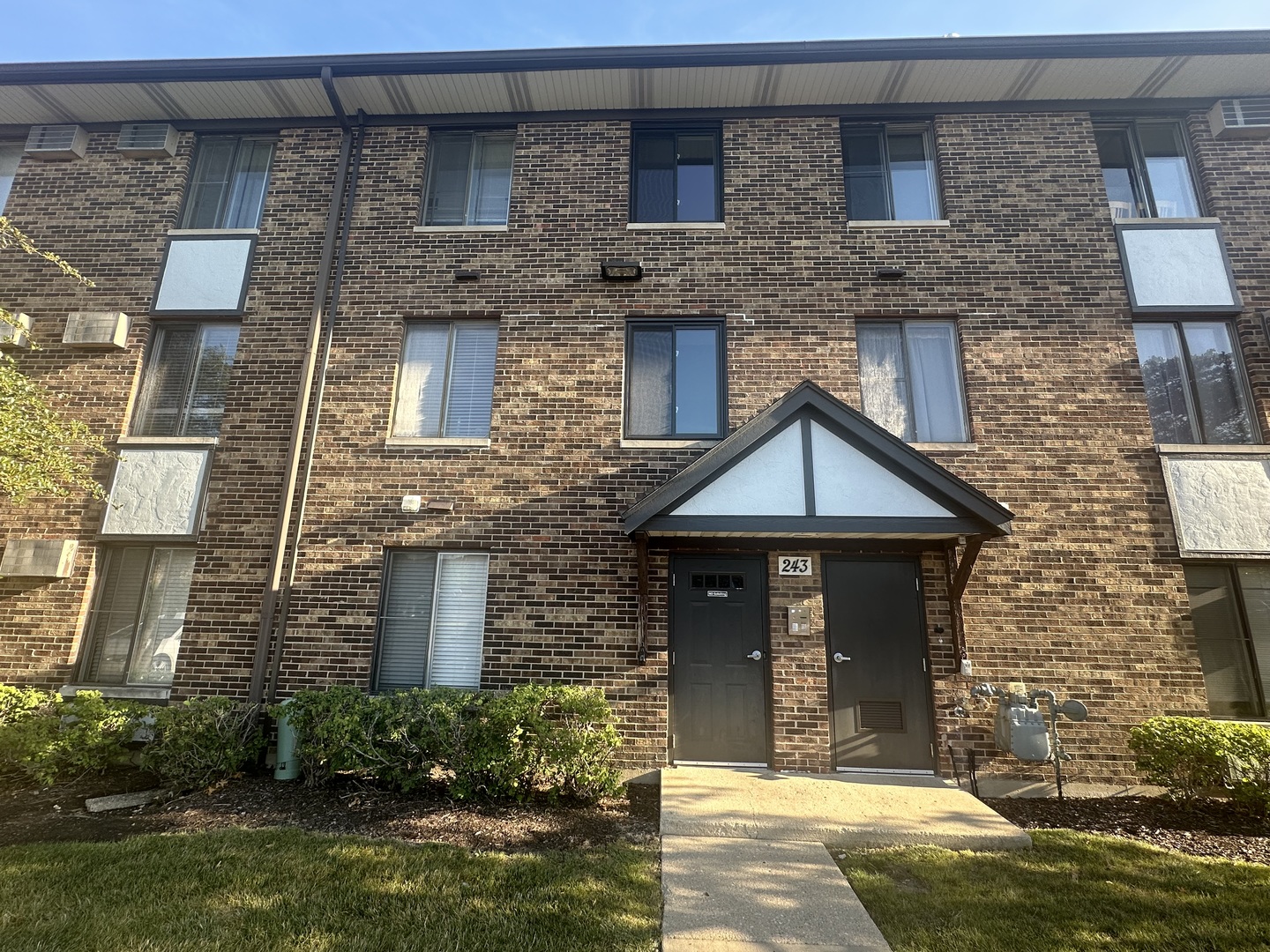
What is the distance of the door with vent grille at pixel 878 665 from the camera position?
6770mm

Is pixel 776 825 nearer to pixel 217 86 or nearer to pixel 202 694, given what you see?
pixel 202 694

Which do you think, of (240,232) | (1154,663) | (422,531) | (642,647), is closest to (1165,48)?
(1154,663)

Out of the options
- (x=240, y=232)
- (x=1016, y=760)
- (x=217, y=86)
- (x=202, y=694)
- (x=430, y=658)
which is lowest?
(x=1016, y=760)

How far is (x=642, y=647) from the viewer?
6.92 m

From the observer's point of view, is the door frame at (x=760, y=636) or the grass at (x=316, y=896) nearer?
the grass at (x=316, y=896)

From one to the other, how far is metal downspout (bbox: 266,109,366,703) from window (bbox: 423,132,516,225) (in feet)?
3.35

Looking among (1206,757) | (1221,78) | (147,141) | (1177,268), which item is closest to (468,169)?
(147,141)

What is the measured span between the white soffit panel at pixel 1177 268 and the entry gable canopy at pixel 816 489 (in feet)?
14.7

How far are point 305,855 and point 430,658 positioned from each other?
270 cm

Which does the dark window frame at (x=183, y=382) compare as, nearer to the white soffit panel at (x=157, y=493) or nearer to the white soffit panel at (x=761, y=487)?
the white soffit panel at (x=157, y=493)

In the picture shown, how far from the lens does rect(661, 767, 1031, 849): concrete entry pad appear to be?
513 cm


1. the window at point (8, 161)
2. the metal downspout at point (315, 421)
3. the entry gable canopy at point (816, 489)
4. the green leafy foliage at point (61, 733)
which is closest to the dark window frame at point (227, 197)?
the metal downspout at point (315, 421)

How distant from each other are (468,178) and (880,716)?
9.21 meters

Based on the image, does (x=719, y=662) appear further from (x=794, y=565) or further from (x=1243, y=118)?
(x=1243, y=118)
